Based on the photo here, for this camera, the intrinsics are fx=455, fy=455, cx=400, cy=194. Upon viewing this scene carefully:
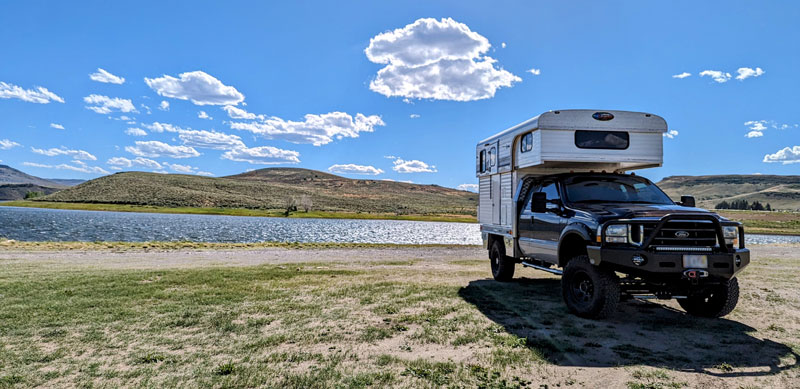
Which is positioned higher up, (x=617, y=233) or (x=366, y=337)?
(x=617, y=233)

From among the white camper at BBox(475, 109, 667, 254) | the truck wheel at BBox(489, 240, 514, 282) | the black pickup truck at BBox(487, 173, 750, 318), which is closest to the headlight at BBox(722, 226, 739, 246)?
the black pickup truck at BBox(487, 173, 750, 318)

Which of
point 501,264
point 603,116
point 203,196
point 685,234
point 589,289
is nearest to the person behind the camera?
point 685,234

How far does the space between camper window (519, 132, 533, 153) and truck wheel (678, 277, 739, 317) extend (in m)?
4.05

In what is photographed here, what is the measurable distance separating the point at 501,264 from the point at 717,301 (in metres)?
4.73

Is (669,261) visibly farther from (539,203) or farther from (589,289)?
(539,203)

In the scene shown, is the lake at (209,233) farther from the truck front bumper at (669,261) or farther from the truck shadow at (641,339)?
the truck front bumper at (669,261)

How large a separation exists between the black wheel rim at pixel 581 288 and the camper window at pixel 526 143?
3.13 m

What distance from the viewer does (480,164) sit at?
13.0 metres

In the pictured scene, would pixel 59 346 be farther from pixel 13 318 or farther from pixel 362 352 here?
pixel 362 352

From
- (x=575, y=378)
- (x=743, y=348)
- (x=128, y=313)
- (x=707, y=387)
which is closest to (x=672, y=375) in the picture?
(x=707, y=387)

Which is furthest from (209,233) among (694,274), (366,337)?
(694,274)

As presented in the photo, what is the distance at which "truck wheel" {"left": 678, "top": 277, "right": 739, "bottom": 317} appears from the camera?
730cm

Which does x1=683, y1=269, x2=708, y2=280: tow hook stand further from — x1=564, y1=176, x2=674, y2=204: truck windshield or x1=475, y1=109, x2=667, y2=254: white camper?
x1=475, y1=109, x2=667, y2=254: white camper

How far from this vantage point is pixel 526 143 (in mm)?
10008
